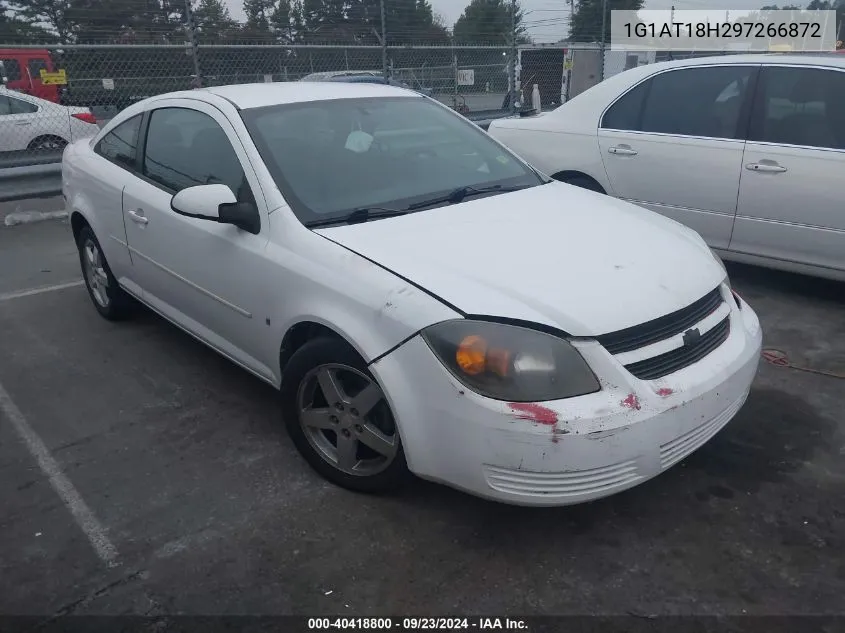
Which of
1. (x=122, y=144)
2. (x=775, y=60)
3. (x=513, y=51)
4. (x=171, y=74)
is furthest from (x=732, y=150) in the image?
(x=513, y=51)

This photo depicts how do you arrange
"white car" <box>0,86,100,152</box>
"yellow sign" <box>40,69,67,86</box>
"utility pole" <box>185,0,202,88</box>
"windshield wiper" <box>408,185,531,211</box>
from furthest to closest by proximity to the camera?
"white car" <box>0,86,100,152</box> < "yellow sign" <box>40,69,67,86</box> < "utility pole" <box>185,0,202,88</box> < "windshield wiper" <box>408,185,531,211</box>

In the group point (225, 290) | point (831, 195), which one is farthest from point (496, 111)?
point (225, 290)

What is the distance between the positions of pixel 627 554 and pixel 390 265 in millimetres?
1315

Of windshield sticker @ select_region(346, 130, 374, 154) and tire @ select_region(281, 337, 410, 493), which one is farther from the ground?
windshield sticker @ select_region(346, 130, 374, 154)

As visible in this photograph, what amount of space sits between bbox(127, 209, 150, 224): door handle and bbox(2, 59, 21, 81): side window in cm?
1105

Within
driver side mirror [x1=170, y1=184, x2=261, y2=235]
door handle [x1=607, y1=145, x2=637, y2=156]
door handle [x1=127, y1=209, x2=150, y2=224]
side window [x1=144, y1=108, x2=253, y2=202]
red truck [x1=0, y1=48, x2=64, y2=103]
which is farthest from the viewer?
red truck [x1=0, y1=48, x2=64, y2=103]

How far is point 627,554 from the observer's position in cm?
260

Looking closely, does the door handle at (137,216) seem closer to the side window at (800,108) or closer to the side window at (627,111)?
the side window at (627,111)

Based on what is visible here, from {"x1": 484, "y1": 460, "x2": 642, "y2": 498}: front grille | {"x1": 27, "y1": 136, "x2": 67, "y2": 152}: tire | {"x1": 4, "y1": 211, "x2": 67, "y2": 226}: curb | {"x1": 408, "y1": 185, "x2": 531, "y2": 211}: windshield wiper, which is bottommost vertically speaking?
{"x1": 4, "y1": 211, "x2": 67, "y2": 226}: curb

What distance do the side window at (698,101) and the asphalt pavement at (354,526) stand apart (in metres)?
1.95

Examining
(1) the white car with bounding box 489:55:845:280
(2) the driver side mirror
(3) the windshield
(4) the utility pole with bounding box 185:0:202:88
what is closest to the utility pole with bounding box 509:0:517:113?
(4) the utility pole with bounding box 185:0:202:88

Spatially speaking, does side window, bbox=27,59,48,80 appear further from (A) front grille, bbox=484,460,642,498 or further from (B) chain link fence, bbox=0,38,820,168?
(A) front grille, bbox=484,460,642,498

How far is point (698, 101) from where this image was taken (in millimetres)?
5145

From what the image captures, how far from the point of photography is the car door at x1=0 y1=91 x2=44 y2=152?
11.6 metres
